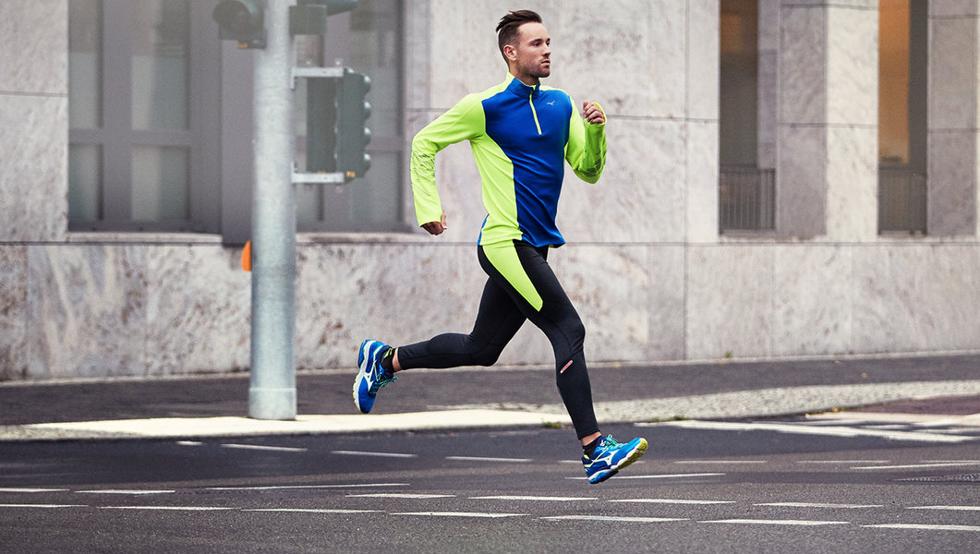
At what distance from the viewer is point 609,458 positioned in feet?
28.2

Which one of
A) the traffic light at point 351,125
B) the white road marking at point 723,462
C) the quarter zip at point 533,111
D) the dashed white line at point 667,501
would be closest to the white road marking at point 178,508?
the dashed white line at point 667,501

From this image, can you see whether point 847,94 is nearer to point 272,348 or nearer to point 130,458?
point 272,348

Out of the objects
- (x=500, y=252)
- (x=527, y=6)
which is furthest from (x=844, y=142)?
(x=500, y=252)

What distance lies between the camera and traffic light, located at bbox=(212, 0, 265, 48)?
46.8ft

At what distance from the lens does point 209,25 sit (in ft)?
63.3

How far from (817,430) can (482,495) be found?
525 centimetres

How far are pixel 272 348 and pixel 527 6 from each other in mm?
7105

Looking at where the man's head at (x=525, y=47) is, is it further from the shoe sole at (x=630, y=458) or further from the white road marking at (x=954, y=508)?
the white road marking at (x=954, y=508)

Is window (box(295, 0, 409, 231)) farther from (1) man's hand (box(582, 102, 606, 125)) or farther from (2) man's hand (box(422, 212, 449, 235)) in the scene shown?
(1) man's hand (box(582, 102, 606, 125))

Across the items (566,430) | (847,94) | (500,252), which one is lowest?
(566,430)

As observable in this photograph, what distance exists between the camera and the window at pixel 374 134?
66.6 feet

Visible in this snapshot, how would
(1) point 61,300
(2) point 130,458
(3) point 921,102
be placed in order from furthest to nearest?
(3) point 921,102 < (1) point 61,300 < (2) point 130,458

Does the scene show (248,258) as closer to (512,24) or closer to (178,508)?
(178,508)

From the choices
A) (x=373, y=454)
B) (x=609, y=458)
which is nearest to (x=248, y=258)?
(x=373, y=454)
